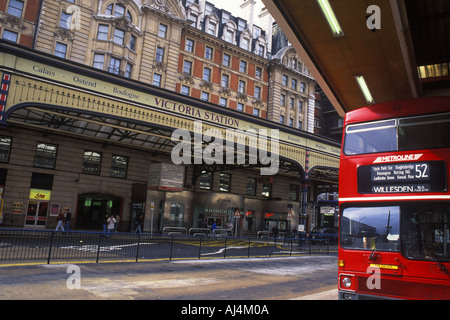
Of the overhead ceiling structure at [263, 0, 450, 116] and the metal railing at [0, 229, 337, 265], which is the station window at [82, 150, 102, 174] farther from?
the overhead ceiling structure at [263, 0, 450, 116]

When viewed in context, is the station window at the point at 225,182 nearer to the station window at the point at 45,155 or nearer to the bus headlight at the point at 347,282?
the station window at the point at 45,155

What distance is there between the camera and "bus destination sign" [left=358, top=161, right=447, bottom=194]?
6020 millimetres

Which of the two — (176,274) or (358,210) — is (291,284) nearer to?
(176,274)

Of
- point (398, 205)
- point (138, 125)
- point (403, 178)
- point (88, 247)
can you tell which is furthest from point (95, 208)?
point (403, 178)

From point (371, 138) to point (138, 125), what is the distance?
1867 centimetres

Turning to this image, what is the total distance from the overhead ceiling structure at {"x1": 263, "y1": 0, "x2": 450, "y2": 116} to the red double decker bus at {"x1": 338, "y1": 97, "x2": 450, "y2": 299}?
1.97 metres

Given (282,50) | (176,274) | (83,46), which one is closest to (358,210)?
(176,274)

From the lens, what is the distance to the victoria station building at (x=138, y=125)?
18312 millimetres

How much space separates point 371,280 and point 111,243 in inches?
388

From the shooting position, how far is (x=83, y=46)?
26984mm

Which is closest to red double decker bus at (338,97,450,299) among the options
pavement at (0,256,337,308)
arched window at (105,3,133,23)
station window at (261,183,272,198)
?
pavement at (0,256,337,308)

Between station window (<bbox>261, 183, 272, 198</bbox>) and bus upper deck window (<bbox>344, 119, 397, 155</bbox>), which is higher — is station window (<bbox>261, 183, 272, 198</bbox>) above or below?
above

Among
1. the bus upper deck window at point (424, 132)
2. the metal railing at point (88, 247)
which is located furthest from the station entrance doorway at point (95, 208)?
the bus upper deck window at point (424, 132)

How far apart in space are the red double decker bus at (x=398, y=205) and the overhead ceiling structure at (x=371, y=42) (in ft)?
6.48
